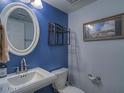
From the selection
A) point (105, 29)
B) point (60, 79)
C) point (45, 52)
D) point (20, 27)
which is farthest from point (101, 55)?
point (20, 27)

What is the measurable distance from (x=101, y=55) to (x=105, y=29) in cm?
45

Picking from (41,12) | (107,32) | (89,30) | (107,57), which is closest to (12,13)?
(41,12)

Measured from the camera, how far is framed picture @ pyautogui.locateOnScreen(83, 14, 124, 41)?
4.97ft

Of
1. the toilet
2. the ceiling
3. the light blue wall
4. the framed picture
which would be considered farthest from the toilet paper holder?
the ceiling

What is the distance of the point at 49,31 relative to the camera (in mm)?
1935

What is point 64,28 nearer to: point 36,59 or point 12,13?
point 36,59

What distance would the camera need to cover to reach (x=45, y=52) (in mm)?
1873

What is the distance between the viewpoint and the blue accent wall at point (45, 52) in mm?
1641

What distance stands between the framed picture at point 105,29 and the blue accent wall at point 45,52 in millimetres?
597

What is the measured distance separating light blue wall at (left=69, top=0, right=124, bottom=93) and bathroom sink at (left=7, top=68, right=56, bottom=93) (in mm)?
858

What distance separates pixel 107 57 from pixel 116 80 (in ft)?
1.22

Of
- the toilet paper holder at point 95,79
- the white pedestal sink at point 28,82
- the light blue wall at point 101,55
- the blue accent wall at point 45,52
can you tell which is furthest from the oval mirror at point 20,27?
the toilet paper holder at point 95,79

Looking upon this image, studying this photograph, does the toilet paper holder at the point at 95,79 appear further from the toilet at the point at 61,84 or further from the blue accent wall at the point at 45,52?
the blue accent wall at the point at 45,52

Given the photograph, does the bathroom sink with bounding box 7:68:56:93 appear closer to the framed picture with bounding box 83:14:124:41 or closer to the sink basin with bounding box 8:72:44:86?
the sink basin with bounding box 8:72:44:86
